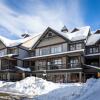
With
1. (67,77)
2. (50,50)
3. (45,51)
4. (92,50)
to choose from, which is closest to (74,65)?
(67,77)

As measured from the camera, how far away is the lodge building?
122 feet

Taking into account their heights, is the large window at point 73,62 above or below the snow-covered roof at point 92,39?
below

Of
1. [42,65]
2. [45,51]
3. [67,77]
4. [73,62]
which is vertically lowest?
[67,77]

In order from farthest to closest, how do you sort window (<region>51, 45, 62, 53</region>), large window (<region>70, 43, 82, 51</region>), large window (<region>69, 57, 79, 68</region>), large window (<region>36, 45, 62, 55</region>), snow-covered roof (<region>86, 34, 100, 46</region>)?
large window (<region>36, 45, 62, 55</region>), window (<region>51, 45, 62, 53</region>), large window (<region>70, 43, 82, 51</region>), snow-covered roof (<region>86, 34, 100, 46</region>), large window (<region>69, 57, 79, 68</region>)

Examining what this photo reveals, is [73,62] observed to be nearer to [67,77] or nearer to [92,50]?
[67,77]

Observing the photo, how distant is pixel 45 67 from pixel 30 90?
645 inches

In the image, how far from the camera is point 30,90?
83.4ft

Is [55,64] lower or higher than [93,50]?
lower

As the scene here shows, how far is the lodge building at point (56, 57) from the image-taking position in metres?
37.3

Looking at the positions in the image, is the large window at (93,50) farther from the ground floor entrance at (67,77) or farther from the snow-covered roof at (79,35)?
the ground floor entrance at (67,77)

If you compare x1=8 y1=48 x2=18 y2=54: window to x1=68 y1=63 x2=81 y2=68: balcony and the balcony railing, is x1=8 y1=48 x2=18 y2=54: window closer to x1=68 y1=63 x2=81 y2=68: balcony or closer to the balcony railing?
the balcony railing

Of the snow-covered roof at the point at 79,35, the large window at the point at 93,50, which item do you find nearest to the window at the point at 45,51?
the snow-covered roof at the point at 79,35

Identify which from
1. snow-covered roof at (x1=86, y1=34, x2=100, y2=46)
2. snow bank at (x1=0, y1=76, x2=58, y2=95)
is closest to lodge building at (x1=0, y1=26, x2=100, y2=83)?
snow-covered roof at (x1=86, y1=34, x2=100, y2=46)

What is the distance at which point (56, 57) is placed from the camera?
133 ft
